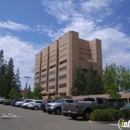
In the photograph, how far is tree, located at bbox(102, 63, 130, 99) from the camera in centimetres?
2535

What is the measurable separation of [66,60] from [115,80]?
209 ft

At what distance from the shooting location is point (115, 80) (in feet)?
84.4

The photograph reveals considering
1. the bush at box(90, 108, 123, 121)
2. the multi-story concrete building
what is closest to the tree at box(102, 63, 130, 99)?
the bush at box(90, 108, 123, 121)

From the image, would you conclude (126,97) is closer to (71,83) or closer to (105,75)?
(105,75)

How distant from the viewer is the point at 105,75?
26.3 metres

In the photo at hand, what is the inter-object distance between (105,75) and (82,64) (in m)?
64.4

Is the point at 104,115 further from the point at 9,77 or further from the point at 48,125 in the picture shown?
the point at 9,77

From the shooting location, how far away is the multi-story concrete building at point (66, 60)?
86875 mm

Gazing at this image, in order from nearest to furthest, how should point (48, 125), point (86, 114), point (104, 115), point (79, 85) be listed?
point (48, 125), point (104, 115), point (86, 114), point (79, 85)

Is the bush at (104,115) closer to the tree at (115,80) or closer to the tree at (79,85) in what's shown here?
the tree at (115,80)

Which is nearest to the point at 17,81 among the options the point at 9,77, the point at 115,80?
the point at 9,77

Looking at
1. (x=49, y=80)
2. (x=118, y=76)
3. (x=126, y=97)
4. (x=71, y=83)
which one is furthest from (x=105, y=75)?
(x=49, y=80)

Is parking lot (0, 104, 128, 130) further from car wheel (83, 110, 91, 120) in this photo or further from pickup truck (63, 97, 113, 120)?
car wheel (83, 110, 91, 120)

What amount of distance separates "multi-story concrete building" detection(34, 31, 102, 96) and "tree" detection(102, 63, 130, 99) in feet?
192
